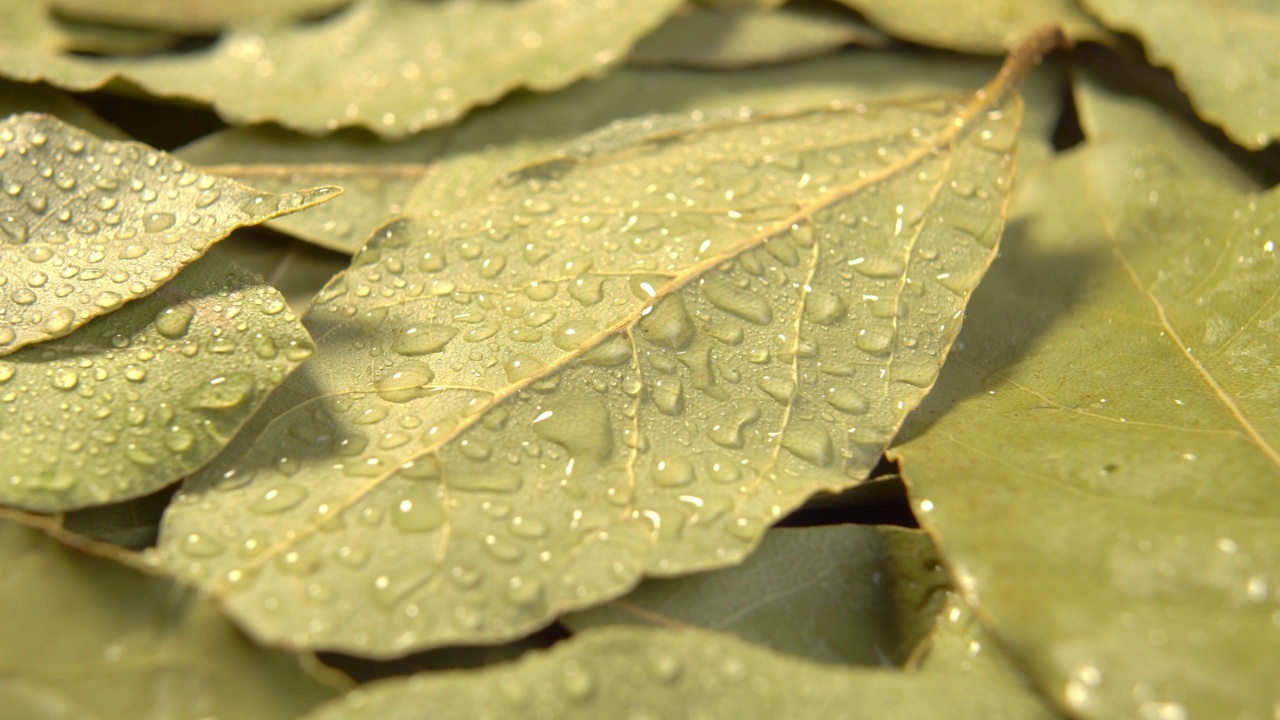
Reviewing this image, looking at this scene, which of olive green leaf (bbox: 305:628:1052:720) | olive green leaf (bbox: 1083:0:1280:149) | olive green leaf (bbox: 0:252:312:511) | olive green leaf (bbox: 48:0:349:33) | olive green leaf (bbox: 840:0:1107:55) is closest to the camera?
olive green leaf (bbox: 305:628:1052:720)

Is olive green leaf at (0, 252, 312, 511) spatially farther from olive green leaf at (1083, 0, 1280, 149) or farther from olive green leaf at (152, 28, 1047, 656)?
olive green leaf at (1083, 0, 1280, 149)

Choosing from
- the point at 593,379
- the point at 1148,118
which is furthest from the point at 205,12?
the point at 1148,118

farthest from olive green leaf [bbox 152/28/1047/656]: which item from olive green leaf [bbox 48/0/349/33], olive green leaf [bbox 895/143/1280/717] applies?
olive green leaf [bbox 48/0/349/33]

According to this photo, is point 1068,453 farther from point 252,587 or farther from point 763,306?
point 252,587

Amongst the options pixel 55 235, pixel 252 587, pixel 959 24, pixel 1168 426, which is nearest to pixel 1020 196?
pixel 959 24

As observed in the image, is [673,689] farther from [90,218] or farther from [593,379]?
[90,218]

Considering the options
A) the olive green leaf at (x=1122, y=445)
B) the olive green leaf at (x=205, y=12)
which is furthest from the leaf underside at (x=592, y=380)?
the olive green leaf at (x=205, y=12)
